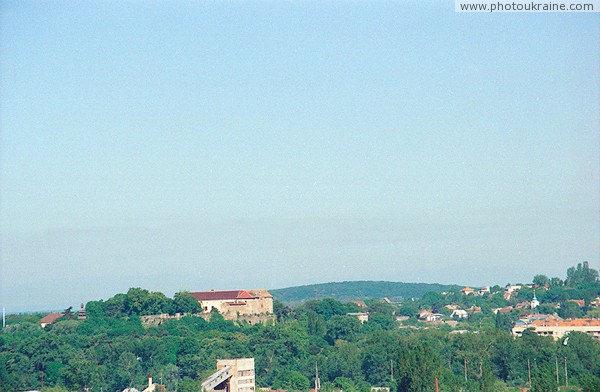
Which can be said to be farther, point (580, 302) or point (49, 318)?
point (580, 302)

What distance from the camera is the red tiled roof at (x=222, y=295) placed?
89.6 metres

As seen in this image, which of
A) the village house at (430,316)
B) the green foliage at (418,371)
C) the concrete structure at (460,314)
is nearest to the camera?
the green foliage at (418,371)

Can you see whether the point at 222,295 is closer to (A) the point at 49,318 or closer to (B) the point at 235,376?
(A) the point at 49,318

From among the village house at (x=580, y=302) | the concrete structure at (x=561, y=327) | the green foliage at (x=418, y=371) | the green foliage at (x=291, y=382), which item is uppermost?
the village house at (x=580, y=302)

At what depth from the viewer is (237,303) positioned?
89000mm

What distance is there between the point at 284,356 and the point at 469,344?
11.1m

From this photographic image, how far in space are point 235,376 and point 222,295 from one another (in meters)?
35.1

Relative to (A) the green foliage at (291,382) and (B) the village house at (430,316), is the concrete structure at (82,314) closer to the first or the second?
(A) the green foliage at (291,382)

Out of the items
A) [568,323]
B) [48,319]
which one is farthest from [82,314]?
[568,323]

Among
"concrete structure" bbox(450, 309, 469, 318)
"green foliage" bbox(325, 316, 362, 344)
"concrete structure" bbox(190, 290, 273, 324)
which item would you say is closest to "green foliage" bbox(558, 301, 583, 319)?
"concrete structure" bbox(450, 309, 469, 318)

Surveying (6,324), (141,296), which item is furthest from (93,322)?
(6,324)

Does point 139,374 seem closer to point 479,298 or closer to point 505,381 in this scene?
point 505,381

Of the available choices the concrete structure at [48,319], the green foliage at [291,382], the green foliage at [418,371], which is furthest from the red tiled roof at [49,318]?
the green foliage at [418,371]

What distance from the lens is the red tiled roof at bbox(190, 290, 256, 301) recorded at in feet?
294
